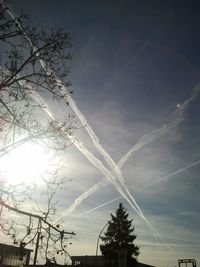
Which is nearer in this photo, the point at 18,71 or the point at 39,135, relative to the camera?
the point at 18,71

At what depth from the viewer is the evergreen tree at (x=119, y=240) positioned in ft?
154

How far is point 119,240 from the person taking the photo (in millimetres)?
50000

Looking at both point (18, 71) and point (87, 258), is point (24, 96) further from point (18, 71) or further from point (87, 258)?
point (87, 258)

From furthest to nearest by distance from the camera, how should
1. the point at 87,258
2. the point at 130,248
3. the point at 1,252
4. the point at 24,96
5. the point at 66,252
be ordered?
the point at 87,258 → the point at 130,248 → the point at 1,252 → the point at 24,96 → the point at 66,252

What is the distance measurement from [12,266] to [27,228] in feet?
141

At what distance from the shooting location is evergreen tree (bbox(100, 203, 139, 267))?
4700 cm

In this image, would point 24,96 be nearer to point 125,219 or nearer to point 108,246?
point 108,246

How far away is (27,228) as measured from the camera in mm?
7230

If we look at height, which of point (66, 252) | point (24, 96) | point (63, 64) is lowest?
point (66, 252)

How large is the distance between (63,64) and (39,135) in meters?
1.90

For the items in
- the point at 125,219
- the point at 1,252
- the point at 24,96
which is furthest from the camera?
the point at 125,219

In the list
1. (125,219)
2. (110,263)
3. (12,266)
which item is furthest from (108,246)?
(12,266)

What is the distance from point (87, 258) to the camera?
6369 centimetres

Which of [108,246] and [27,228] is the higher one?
[108,246]
